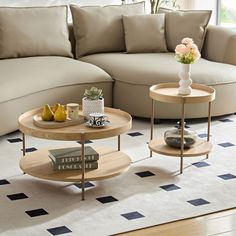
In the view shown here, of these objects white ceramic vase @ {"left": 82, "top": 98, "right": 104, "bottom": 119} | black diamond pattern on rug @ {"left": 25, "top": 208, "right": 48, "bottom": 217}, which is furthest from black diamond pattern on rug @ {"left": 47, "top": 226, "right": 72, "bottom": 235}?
white ceramic vase @ {"left": 82, "top": 98, "right": 104, "bottom": 119}

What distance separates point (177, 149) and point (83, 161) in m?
0.81

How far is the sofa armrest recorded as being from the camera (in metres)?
5.42

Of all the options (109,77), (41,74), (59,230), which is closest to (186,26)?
(109,77)

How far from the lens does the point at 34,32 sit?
17.6ft

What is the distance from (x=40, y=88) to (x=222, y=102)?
144cm

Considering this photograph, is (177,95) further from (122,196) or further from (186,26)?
(186,26)

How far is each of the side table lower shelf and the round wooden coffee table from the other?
0.28 meters

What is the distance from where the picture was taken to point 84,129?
355 cm

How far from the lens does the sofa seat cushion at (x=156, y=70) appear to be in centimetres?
495

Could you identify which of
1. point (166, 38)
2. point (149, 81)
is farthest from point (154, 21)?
point (149, 81)

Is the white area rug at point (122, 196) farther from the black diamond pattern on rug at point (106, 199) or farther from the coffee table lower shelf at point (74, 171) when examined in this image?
the coffee table lower shelf at point (74, 171)

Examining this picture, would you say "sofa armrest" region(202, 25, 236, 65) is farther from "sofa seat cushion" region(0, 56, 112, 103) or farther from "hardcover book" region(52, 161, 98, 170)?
"hardcover book" region(52, 161, 98, 170)

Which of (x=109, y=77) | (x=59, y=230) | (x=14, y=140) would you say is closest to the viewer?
(x=59, y=230)

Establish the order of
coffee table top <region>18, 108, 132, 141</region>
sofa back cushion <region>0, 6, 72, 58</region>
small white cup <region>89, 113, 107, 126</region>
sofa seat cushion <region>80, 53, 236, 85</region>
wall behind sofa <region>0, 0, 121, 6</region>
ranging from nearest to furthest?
coffee table top <region>18, 108, 132, 141</region> → small white cup <region>89, 113, 107, 126</region> → sofa seat cushion <region>80, 53, 236, 85</region> → sofa back cushion <region>0, 6, 72, 58</region> → wall behind sofa <region>0, 0, 121, 6</region>
